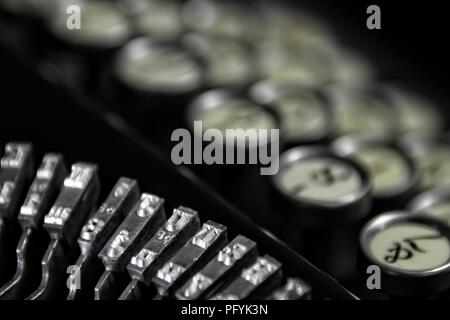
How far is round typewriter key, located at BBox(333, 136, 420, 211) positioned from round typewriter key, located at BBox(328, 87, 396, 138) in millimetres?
123

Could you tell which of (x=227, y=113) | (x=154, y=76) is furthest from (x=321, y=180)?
(x=154, y=76)

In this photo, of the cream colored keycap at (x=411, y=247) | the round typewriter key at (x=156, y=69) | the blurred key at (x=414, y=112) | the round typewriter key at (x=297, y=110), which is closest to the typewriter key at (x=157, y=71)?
the round typewriter key at (x=156, y=69)

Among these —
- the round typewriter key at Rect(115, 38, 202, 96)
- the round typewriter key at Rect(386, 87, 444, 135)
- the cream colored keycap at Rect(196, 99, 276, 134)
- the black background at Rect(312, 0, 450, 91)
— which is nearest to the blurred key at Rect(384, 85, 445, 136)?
the round typewriter key at Rect(386, 87, 444, 135)

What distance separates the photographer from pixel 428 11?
222 centimetres

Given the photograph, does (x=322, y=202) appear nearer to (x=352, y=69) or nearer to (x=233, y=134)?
(x=233, y=134)

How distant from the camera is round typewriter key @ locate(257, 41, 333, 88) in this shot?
7.32 feet

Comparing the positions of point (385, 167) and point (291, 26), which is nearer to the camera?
point (385, 167)

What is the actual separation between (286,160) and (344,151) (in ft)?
0.66

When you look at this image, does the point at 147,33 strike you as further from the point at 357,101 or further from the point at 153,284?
the point at 153,284

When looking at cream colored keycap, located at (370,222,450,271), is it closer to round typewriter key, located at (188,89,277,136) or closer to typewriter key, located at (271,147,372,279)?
typewriter key, located at (271,147,372,279)

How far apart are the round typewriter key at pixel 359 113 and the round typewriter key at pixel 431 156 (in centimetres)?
8

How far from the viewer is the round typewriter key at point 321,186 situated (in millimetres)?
1525

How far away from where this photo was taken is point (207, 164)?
1.80m

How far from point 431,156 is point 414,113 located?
28 centimetres
